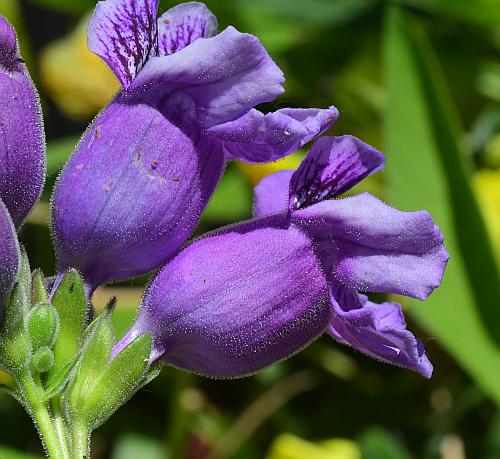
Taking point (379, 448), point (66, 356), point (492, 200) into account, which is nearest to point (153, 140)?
point (66, 356)

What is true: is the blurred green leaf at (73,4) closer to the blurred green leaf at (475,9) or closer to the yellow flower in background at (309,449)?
the blurred green leaf at (475,9)

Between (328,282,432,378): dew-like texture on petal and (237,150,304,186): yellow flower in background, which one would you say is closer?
(328,282,432,378): dew-like texture on petal

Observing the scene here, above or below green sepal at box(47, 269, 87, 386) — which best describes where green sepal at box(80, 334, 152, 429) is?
below

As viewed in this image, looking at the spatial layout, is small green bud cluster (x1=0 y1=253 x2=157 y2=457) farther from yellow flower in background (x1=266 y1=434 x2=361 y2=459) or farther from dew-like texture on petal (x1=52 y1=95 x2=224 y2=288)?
yellow flower in background (x1=266 y1=434 x2=361 y2=459)

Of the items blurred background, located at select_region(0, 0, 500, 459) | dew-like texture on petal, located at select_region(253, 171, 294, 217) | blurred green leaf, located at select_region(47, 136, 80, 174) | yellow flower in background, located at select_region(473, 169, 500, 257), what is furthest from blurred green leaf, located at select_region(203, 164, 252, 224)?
dew-like texture on petal, located at select_region(253, 171, 294, 217)

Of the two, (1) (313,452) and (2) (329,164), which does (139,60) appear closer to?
(2) (329,164)

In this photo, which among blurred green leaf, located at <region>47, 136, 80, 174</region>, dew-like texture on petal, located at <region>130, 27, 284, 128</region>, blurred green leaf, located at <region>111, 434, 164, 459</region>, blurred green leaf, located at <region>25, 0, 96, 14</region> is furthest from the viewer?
blurred green leaf, located at <region>25, 0, 96, 14</region>

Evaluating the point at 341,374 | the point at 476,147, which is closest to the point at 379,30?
the point at 476,147
